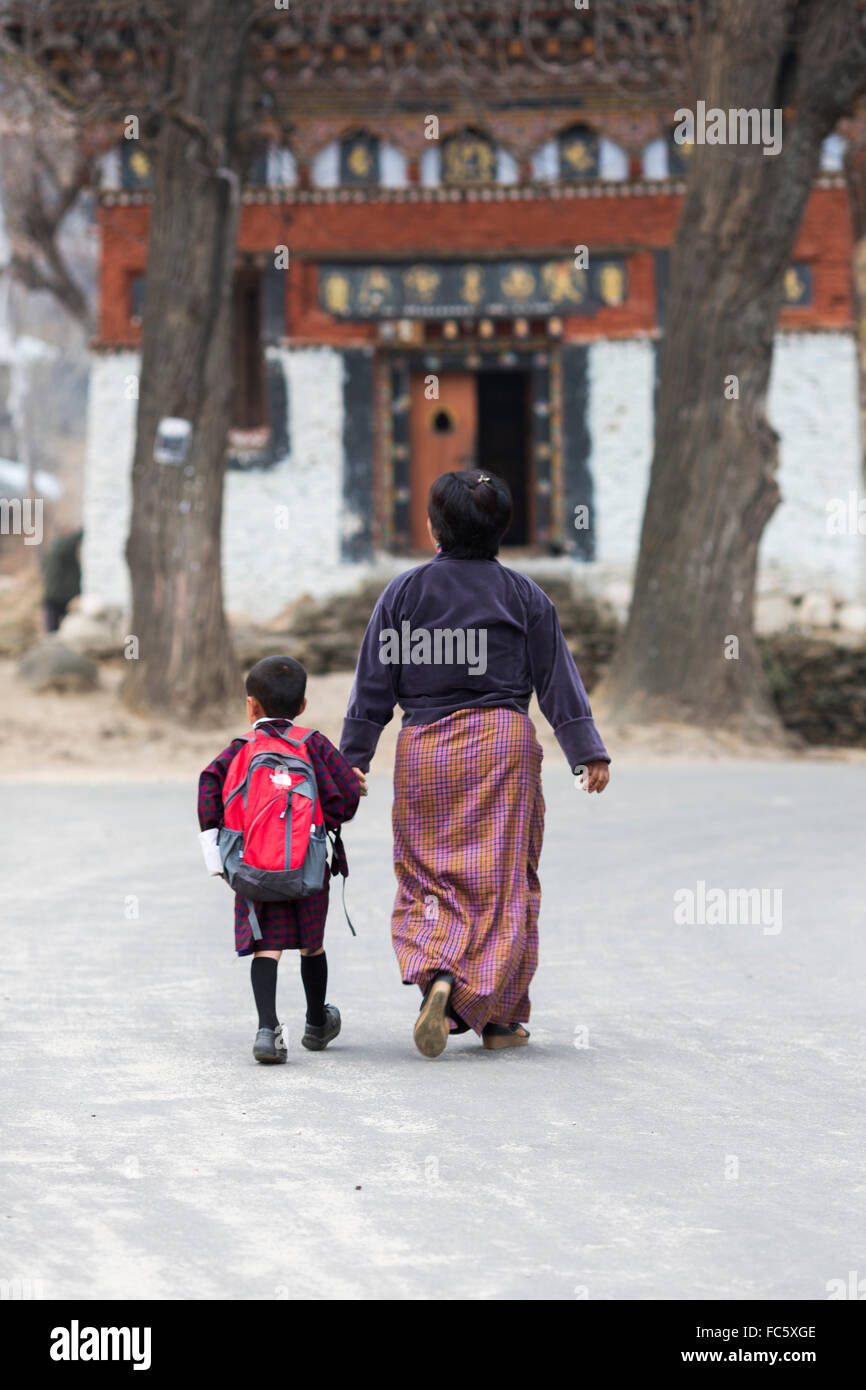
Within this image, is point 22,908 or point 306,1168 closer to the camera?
point 306,1168

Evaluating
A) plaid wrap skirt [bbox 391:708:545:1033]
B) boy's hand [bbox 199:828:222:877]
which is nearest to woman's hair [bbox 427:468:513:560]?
plaid wrap skirt [bbox 391:708:545:1033]

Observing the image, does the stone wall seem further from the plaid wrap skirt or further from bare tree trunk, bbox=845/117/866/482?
the plaid wrap skirt

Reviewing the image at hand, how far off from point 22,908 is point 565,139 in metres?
16.4

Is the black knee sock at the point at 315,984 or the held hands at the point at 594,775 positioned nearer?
the black knee sock at the point at 315,984

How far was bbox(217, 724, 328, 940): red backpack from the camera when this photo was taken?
18.4ft

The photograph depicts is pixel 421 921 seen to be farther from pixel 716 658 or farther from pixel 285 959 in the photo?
pixel 716 658

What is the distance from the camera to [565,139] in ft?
74.3

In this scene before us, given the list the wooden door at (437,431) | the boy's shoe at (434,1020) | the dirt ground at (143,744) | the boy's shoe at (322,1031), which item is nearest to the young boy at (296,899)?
the boy's shoe at (322,1031)

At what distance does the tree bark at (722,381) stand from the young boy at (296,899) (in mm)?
9890

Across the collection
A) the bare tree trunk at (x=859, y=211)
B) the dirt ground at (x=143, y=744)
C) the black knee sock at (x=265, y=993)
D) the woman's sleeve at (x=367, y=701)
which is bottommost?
the dirt ground at (x=143, y=744)

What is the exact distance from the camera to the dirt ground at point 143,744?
577 inches

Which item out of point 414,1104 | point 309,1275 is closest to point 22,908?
point 414,1104

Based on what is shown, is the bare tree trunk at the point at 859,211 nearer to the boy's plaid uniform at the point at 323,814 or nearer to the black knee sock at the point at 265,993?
the boy's plaid uniform at the point at 323,814

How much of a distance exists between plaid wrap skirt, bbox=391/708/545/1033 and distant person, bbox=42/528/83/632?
1958cm
